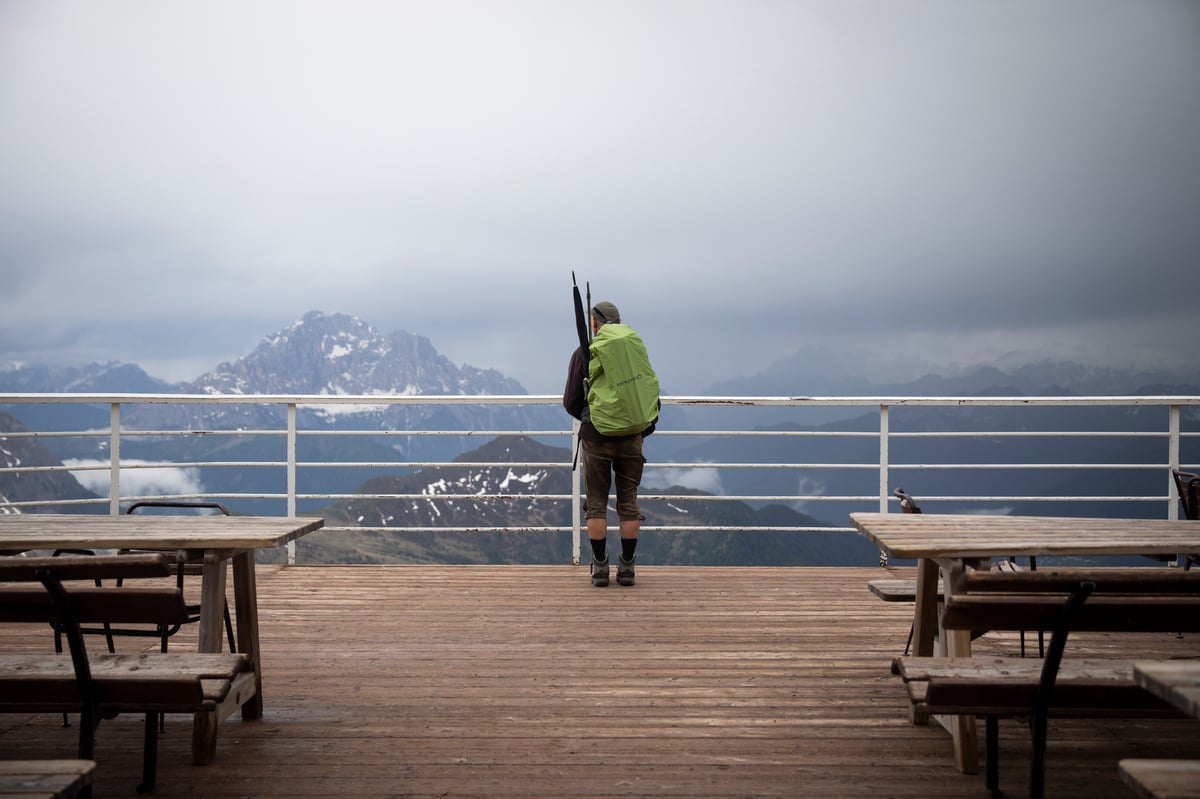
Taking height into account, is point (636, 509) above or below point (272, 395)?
below

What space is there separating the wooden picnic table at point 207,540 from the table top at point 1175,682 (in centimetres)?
252

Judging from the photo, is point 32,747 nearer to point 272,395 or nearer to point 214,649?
point 214,649

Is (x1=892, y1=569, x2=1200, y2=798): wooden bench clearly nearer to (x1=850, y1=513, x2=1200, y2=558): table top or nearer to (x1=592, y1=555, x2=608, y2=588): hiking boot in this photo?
(x1=850, y1=513, x2=1200, y2=558): table top

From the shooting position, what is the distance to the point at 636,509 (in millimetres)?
6285

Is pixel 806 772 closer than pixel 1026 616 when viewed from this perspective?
No

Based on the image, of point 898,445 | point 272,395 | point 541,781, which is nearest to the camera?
point 541,781

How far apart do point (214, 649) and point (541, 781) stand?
123 centimetres

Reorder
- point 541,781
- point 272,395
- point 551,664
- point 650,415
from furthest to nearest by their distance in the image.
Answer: point 272,395 < point 650,415 < point 551,664 < point 541,781

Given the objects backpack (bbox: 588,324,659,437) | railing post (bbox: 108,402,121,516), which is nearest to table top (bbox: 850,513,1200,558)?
backpack (bbox: 588,324,659,437)

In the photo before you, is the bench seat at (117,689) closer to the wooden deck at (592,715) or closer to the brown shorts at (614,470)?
the wooden deck at (592,715)

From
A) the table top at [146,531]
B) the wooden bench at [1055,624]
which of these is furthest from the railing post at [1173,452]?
the table top at [146,531]

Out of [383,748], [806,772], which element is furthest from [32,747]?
[806,772]

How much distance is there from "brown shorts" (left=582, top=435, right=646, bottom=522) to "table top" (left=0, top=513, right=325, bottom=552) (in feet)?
8.10

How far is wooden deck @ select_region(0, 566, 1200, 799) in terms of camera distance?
299 cm
